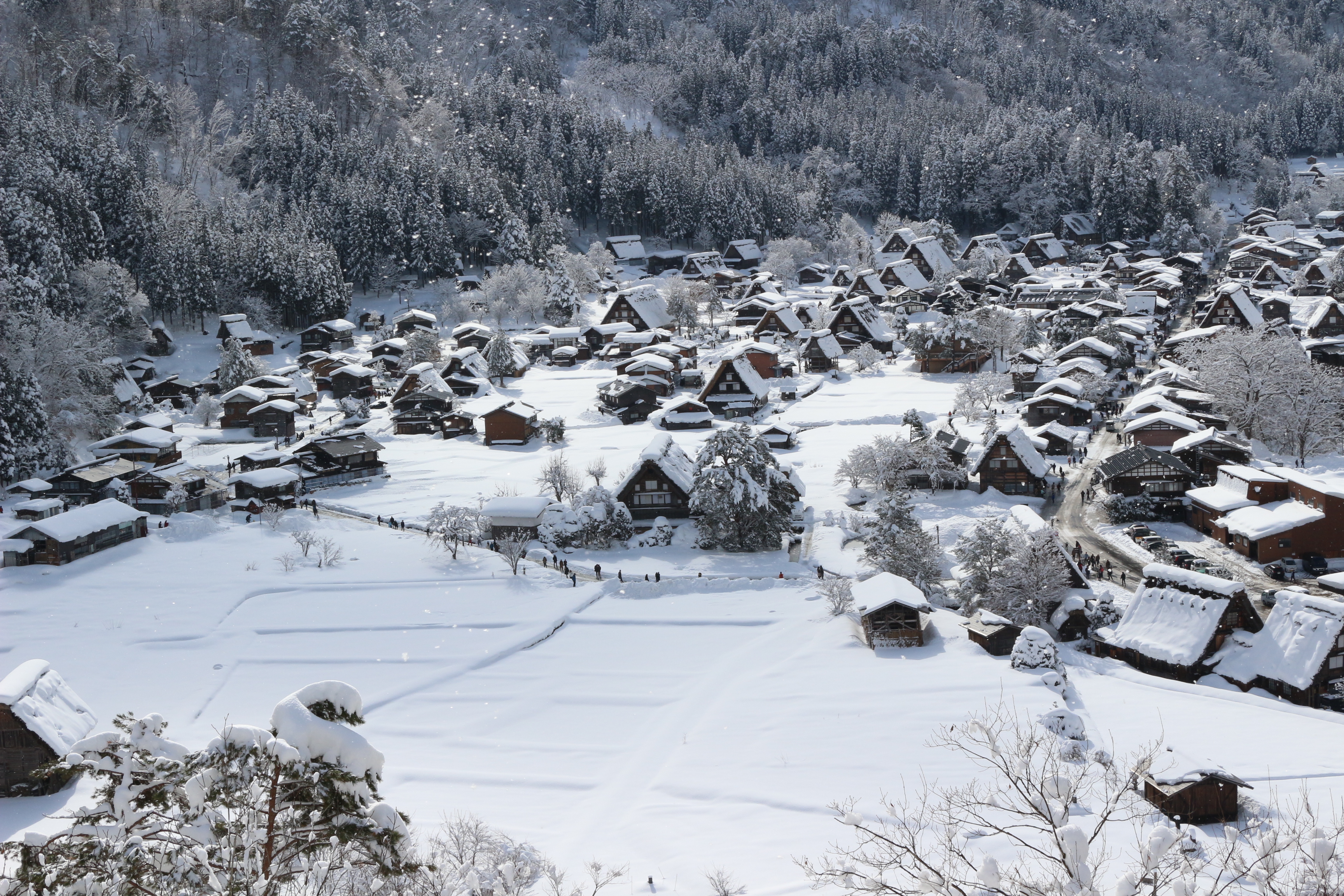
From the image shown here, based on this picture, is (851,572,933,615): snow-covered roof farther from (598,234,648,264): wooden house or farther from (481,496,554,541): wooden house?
(598,234,648,264): wooden house

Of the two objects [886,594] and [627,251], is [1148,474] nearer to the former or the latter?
[886,594]

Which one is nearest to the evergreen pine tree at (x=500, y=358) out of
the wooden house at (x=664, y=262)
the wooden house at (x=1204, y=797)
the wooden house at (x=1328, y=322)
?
the wooden house at (x=664, y=262)

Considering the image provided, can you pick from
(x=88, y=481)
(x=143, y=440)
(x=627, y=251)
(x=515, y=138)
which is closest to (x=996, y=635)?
(x=88, y=481)

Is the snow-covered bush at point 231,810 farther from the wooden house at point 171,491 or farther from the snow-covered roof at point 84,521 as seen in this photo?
the wooden house at point 171,491

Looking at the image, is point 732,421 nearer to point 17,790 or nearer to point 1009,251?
point 17,790

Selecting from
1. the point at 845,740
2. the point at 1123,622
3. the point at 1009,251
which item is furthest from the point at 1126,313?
the point at 845,740

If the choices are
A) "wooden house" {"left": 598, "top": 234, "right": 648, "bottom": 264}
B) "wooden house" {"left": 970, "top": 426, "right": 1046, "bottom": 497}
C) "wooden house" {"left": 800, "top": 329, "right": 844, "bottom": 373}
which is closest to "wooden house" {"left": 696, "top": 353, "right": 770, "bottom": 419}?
"wooden house" {"left": 800, "top": 329, "right": 844, "bottom": 373}
